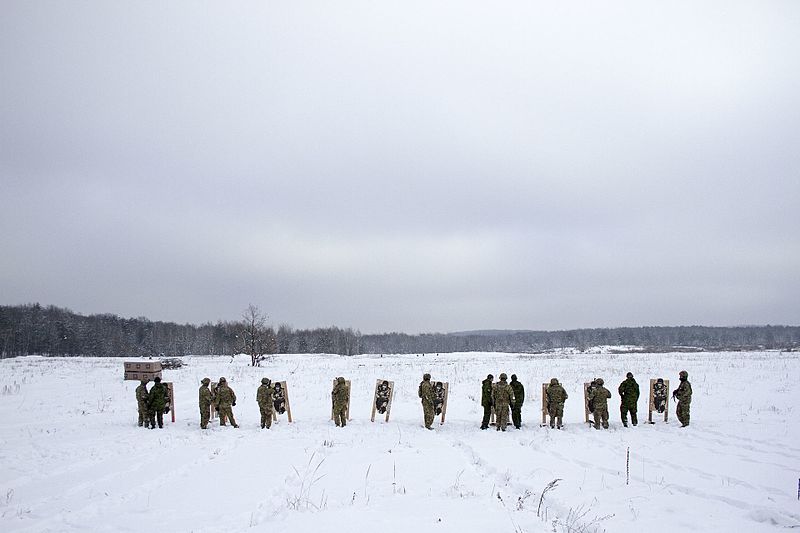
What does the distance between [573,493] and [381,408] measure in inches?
343

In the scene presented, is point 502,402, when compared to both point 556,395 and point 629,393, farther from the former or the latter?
point 629,393

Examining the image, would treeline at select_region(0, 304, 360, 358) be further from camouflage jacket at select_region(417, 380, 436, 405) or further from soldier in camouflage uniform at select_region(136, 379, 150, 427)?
camouflage jacket at select_region(417, 380, 436, 405)

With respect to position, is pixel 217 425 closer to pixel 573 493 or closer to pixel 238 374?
pixel 573 493

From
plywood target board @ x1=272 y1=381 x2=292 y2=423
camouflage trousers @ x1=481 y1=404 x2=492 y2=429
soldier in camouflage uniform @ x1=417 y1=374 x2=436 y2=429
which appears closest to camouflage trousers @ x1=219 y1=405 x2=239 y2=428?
plywood target board @ x1=272 y1=381 x2=292 y2=423

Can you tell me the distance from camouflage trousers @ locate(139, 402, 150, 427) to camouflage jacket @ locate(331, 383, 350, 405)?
5.92 meters

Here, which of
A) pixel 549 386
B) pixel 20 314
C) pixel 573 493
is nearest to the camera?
pixel 573 493

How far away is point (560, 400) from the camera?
1444cm

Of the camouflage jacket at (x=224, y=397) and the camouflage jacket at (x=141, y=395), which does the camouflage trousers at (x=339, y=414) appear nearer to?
the camouflage jacket at (x=224, y=397)

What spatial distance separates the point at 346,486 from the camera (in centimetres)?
866

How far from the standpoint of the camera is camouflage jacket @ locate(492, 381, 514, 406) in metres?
14.7

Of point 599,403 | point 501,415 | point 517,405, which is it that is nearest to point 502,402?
point 501,415

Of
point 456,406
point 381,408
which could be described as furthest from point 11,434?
point 456,406

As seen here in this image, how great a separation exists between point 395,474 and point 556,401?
713cm

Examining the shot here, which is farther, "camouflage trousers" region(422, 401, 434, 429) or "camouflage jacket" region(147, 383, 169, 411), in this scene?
"camouflage trousers" region(422, 401, 434, 429)
